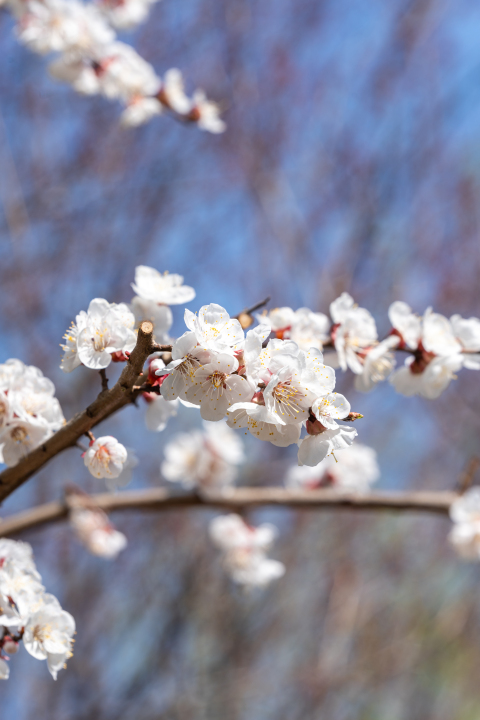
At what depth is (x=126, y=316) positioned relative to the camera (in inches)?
48.7

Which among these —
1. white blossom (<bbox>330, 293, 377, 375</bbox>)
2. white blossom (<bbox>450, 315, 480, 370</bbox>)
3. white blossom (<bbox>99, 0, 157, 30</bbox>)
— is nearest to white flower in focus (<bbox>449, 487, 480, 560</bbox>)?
white blossom (<bbox>450, 315, 480, 370</bbox>)

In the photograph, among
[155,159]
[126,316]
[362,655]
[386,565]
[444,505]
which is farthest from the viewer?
[386,565]

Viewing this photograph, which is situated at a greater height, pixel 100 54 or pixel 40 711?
pixel 100 54

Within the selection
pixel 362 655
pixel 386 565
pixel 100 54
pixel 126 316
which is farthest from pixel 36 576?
pixel 386 565

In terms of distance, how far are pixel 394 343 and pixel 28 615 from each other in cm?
115

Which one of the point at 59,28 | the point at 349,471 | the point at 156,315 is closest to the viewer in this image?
the point at 156,315

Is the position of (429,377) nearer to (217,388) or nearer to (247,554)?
(217,388)

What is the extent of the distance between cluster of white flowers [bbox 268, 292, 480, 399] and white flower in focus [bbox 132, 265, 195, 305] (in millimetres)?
274

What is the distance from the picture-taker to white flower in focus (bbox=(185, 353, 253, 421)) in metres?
1.00

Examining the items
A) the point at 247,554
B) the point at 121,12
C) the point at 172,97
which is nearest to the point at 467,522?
the point at 247,554

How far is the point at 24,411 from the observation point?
129 centimetres

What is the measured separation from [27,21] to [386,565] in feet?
19.7

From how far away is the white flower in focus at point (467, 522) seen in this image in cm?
254

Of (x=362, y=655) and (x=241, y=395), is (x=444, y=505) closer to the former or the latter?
(x=241, y=395)
